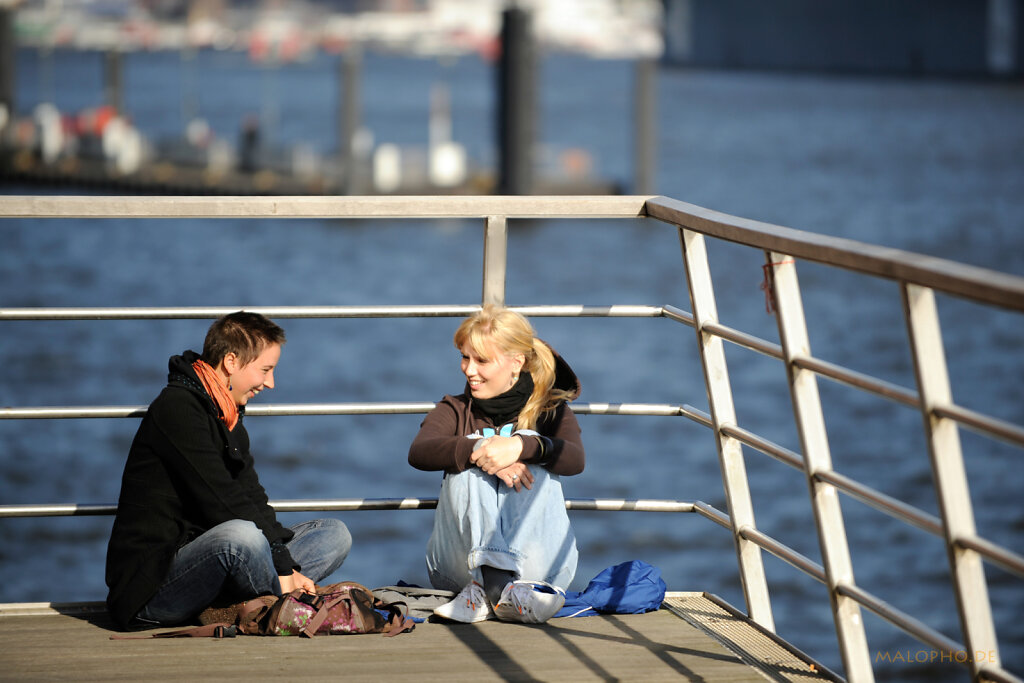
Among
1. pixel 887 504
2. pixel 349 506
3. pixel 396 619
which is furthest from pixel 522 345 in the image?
pixel 887 504

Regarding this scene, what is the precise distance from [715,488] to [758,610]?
18.9 metres

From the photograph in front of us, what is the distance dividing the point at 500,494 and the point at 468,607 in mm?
309

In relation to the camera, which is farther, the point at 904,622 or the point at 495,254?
the point at 495,254

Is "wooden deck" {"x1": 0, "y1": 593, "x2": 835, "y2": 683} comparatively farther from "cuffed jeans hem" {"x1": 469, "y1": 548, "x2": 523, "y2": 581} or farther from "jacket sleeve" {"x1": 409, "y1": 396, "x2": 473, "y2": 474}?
"jacket sleeve" {"x1": 409, "y1": 396, "x2": 473, "y2": 474}

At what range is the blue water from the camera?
1983 cm

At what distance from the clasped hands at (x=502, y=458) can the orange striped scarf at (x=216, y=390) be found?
2.10ft

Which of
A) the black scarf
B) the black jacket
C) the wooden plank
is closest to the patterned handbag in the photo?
the black jacket

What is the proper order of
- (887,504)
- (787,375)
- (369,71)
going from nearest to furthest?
(887,504)
(787,375)
(369,71)

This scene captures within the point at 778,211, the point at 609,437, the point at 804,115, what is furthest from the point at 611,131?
the point at 609,437

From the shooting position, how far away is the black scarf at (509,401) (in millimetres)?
3791

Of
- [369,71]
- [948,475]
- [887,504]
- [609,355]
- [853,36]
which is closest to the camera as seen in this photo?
[948,475]

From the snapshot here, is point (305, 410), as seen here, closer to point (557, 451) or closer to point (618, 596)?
point (557, 451)

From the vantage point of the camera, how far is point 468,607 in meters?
3.66

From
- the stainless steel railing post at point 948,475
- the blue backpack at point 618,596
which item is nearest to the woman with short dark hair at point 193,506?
the blue backpack at point 618,596
